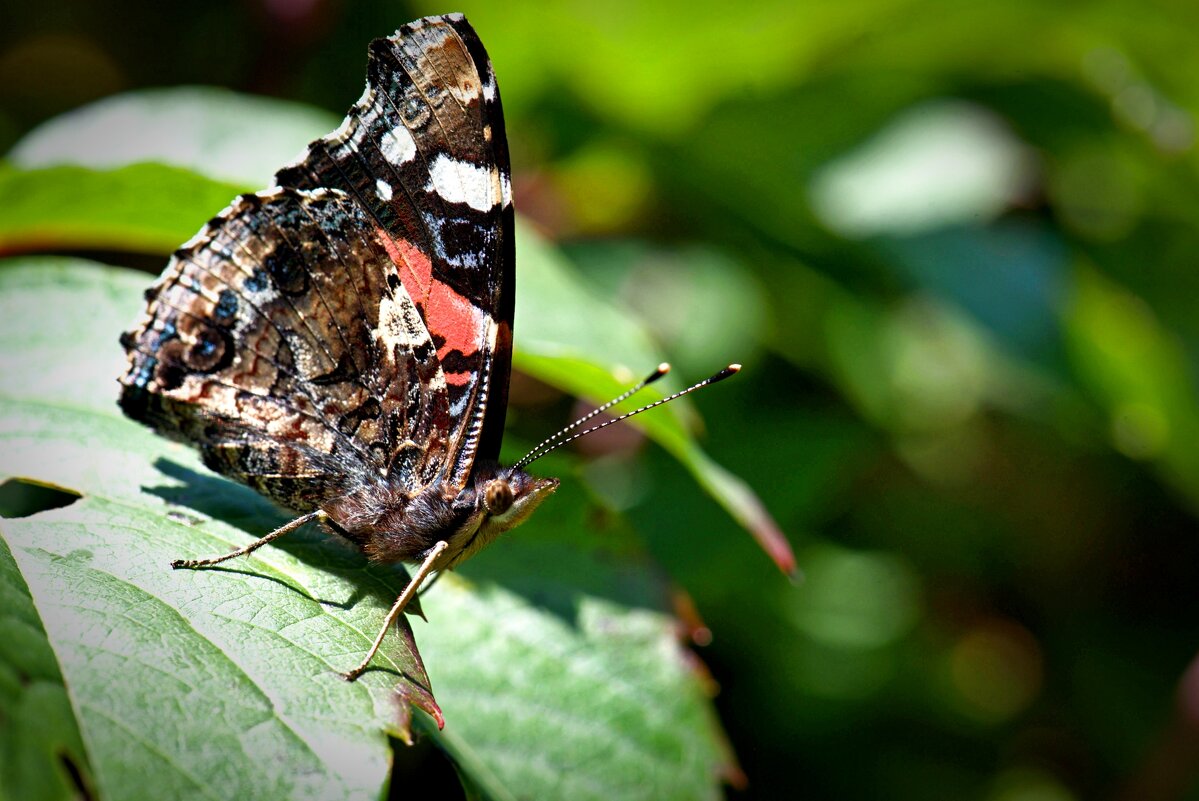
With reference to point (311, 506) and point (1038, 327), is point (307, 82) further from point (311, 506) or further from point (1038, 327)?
point (1038, 327)

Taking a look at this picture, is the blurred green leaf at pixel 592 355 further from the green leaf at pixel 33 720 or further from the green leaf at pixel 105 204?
the green leaf at pixel 33 720

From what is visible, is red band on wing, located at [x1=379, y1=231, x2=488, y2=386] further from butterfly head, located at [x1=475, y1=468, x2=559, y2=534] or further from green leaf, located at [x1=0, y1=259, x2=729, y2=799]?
green leaf, located at [x1=0, y1=259, x2=729, y2=799]

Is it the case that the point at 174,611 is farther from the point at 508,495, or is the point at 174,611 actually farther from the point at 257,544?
the point at 508,495

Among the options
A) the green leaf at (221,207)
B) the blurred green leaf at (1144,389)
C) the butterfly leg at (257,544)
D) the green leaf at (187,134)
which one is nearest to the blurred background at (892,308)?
the blurred green leaf at (1144,389)

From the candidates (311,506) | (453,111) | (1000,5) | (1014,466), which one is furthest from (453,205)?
(1014,466)

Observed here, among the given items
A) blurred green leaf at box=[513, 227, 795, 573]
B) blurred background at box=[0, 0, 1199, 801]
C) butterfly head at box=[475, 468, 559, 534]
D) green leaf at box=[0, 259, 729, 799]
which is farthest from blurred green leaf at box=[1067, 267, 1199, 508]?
butterfly head at box=[475, 468, 559, 534]

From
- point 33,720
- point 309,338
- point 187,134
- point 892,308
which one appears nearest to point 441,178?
point 309,338
